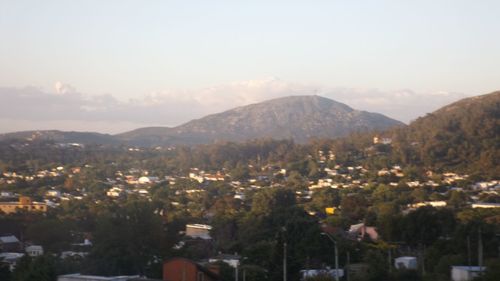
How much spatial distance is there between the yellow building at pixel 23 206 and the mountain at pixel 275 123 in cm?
6136

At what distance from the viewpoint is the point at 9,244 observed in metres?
28.9

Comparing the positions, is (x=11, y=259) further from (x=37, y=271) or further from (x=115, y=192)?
(x=115, y=192)

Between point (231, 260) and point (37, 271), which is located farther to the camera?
point (231, 260)

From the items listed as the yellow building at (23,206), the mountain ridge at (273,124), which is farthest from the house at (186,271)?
the mountain ridge at (273,124)

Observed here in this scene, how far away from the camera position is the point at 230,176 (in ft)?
181

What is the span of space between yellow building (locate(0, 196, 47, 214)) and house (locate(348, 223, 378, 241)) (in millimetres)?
13708

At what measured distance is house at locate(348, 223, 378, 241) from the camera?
1120 inches

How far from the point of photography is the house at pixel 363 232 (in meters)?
28.4

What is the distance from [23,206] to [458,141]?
25934 mm

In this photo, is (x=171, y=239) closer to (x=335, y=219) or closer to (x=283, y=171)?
(x=335, y=219)

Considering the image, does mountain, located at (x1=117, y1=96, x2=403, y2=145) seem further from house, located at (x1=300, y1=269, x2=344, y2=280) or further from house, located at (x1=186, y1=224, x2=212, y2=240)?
house, located at (x1=300, y1=269, x2=344, y2=280)

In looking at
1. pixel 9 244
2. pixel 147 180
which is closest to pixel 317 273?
pixel 9 244

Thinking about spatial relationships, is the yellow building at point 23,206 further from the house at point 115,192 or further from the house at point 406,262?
the house at point 406,262

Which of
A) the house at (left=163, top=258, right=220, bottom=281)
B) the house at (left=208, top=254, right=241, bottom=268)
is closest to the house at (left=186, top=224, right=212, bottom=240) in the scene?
the house at (left=208, top=254, right=241, bottom=268)
